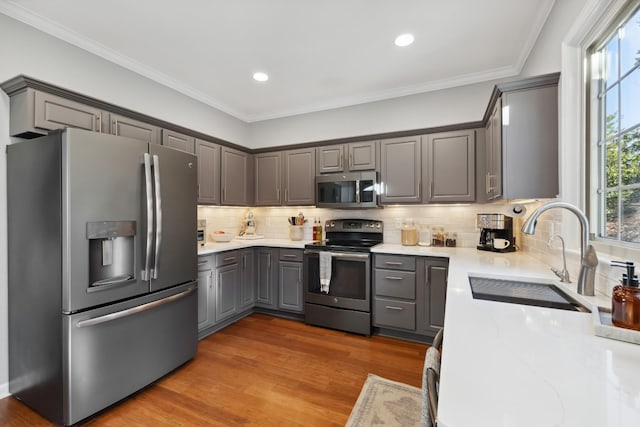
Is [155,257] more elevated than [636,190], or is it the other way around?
[636,190]

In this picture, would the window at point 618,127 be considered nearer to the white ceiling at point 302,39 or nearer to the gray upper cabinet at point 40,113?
the white ceiling at point 302,39

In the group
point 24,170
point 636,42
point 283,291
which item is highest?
point 636,42

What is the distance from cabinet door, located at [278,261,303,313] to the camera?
10.9ft

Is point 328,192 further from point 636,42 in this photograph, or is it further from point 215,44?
point 636,42

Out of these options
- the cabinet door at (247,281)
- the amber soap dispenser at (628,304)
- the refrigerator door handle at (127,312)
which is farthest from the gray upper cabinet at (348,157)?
the amber soap dispenser at (628,304)

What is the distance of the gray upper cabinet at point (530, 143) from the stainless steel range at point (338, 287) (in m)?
1.48

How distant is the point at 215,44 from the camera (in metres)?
2.45

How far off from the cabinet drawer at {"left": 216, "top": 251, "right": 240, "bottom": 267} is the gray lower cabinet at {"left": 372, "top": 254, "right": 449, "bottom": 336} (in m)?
1.58

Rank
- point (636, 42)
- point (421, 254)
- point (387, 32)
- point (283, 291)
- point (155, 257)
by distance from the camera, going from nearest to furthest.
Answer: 1. point (636, 42)
2. point (155, 257)
3. point (387, 32)
4. point (421, 254)
5. point (283, 291)

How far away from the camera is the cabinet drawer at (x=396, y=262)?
282 cm

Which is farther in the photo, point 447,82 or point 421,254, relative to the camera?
point 447,82

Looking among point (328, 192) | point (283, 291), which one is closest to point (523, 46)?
point (328, 192)

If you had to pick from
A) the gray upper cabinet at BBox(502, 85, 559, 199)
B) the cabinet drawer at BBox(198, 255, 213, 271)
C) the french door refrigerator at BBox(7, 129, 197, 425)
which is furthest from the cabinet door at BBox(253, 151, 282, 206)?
the gray upper cabinet at BBox(502, 85, 559, 199)

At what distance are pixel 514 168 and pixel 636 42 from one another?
0.80 meters
